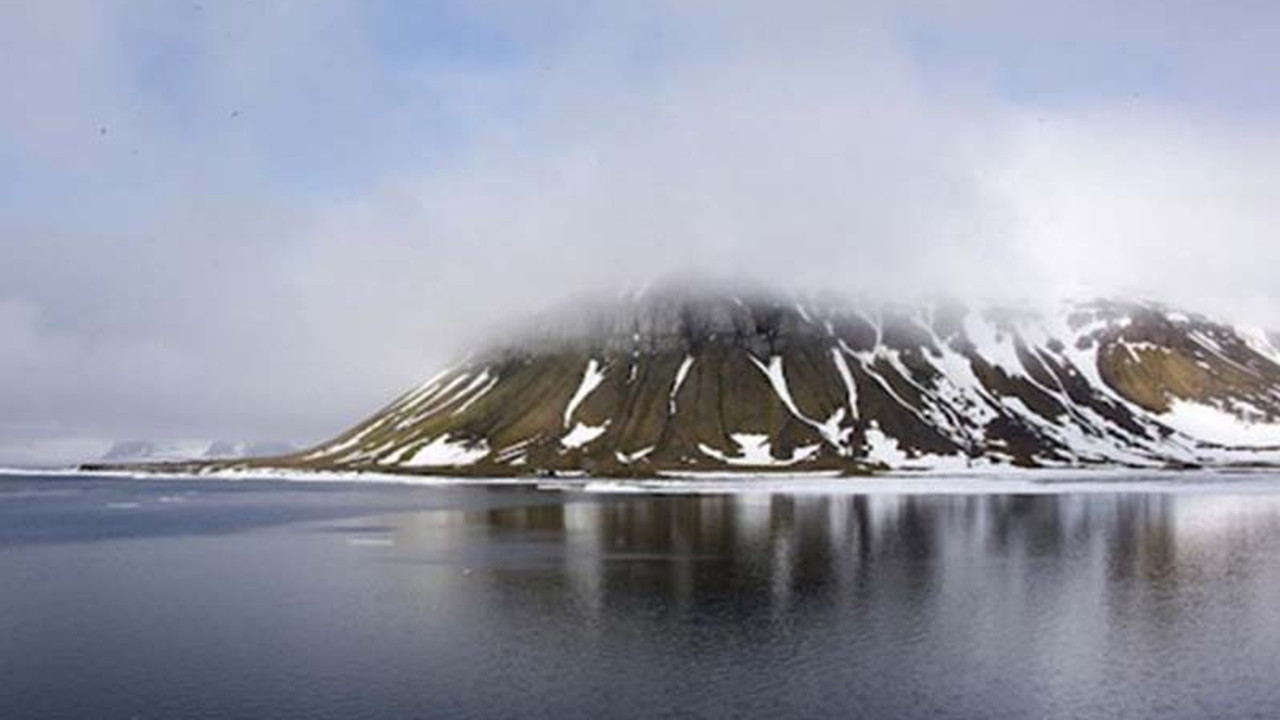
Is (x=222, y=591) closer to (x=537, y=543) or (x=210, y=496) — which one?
(x=537, y=543)

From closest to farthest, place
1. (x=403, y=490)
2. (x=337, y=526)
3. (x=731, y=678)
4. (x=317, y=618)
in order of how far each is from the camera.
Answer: (x=731, y=678) < (x=317, y=618) < (x=337, y=526) < (x=403, y=490)

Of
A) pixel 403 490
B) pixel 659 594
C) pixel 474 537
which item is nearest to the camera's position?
pixel 659 594

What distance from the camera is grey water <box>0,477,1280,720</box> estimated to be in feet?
119

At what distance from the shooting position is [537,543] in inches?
3425

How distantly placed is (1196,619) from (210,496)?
15741cm

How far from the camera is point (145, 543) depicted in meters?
88.5

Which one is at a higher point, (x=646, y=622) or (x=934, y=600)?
(x=646, y=622)

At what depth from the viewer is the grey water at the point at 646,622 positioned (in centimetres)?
3638

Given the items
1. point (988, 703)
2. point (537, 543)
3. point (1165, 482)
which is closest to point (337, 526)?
point (537, 543)

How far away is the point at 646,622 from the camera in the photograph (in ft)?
166

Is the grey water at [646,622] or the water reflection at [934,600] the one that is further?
the water reflection at [934,600]

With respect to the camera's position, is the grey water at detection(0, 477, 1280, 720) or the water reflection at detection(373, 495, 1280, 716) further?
the water reflection at detection(373, 495, 1280, 716)

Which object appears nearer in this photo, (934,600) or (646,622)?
(646,622)

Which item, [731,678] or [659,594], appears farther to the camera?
[659,594]
